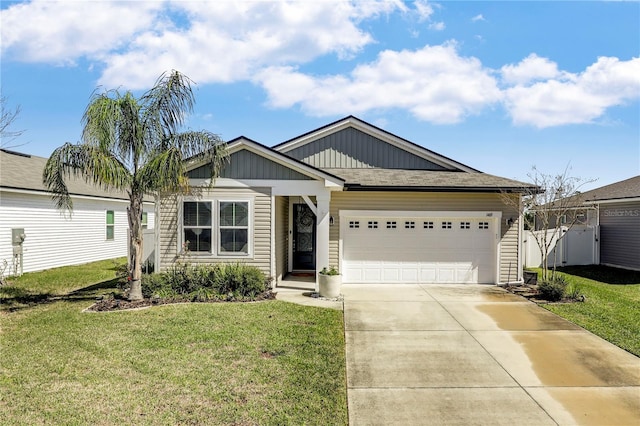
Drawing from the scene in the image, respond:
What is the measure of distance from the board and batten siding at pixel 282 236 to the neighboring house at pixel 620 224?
1333 cm

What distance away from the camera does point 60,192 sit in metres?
9.02

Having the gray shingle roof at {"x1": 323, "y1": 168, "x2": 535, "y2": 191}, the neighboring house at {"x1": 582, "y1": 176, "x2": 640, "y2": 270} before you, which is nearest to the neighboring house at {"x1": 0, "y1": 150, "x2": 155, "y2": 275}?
the gray shingle roof at {"x1": 323, "y1": 168, "x2": 535, "y2": 191}

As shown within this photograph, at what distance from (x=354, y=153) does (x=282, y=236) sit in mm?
4299

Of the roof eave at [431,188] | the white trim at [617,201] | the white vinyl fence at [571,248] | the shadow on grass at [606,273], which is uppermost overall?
the roof eave at [431,188]

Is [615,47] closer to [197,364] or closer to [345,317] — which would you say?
[345,317]

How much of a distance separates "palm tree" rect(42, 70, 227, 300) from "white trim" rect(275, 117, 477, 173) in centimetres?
495

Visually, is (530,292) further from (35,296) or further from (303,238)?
(35,296)

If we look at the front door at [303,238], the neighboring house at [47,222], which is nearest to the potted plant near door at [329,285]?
the front door at [303,238]

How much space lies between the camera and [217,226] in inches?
427

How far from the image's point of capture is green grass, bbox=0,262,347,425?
4270mm

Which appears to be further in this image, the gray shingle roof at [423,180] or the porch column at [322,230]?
the gray shingle roof at [423,180]

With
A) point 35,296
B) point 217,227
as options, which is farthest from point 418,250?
point 35,296

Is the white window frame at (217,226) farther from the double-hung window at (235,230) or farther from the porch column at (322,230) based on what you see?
the porch column at (322,230)

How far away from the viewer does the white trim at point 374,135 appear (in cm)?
1420
